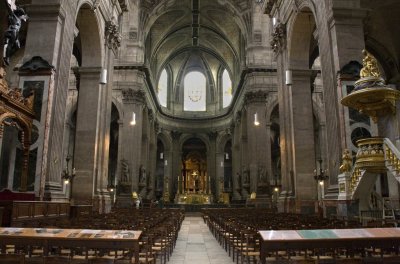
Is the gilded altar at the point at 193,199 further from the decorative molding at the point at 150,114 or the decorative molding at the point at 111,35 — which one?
the decorative molding at the point at 111,35

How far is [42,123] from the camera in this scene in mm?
11172

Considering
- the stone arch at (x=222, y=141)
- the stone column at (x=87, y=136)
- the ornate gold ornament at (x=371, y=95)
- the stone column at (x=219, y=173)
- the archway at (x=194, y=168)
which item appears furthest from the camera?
the archway at (x=194, y=168)

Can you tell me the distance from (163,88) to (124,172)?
22036mm

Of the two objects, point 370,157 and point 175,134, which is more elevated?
point 175,134

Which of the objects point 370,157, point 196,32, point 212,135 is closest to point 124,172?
point 212,135

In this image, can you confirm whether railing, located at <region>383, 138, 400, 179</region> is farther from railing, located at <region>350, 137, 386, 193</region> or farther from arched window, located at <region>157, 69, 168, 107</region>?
arched window, located at <region>157, 69, 168, 107</region>

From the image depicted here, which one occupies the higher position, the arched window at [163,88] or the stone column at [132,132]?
the arched window at [163,88]

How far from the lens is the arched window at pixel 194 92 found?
1944 inches

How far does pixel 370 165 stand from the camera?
962cm

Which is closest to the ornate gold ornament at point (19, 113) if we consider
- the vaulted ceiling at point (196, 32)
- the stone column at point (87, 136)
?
the stone column at point (87, 136)

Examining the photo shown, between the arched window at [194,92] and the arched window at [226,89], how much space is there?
10.4ft

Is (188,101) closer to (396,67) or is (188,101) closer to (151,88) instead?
(151,88)

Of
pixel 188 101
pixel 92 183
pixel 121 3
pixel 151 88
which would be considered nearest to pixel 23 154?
pixel 92 183

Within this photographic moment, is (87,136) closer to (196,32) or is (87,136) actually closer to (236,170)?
(236,170)
